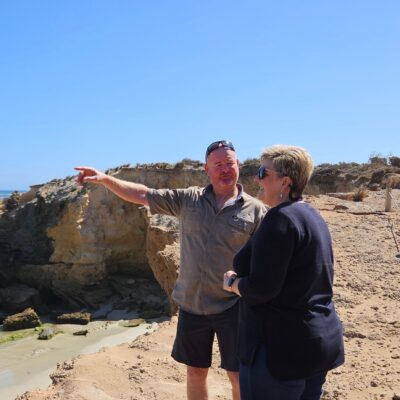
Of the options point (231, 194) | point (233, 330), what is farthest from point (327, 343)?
point (231, 194)

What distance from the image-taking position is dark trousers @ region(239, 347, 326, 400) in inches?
83.1

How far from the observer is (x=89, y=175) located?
11.8ft

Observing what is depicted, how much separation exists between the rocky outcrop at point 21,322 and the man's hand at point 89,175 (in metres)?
12.5

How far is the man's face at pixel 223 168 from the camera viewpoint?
3.32 meters

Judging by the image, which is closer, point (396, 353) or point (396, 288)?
point (396, 353)

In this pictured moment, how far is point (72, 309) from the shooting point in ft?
57.1

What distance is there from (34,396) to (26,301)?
532 inches

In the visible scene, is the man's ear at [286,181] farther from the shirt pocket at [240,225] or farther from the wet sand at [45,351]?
the wet sand at [45,351]

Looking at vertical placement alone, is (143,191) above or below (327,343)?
above

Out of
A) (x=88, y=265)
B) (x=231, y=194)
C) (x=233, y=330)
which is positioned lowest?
(x=88, y=265)

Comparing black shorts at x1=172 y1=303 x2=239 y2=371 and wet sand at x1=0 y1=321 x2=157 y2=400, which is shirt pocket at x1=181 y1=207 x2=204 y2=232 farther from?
wet sand at x1=0 y1=321 x2=157 y2=400

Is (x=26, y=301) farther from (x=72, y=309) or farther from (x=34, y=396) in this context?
(x=34, y=396)

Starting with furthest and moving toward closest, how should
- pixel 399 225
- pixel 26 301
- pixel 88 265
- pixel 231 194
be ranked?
1. pixel 88 265
2. pixel 26 301
3. pixel 399 225
4. pixel 231 194

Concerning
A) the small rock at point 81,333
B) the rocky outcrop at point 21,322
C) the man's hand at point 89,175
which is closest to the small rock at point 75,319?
the rocky outcrop at point 21,322
